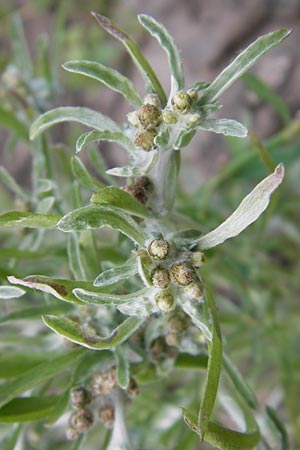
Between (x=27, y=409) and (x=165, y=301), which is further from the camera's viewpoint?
(x=27, y=409)

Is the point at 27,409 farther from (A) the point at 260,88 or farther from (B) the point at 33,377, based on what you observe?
(A) the point at 260,88

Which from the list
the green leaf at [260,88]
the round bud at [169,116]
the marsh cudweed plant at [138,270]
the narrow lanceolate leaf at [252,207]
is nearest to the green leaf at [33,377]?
the marsh cudweed plant at [138,270]

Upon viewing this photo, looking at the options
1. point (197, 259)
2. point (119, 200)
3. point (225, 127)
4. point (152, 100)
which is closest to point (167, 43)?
point (152, 100)

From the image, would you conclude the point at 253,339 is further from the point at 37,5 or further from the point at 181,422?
the point at 37,5

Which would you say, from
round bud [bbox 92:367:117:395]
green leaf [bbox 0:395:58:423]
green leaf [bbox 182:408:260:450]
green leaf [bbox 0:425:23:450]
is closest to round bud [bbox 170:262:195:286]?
green leaf [bbox 182:408:260:450]

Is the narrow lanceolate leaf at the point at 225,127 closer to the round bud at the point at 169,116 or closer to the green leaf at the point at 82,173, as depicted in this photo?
the round bud at the point at 169,116
